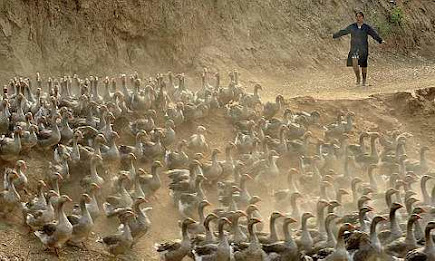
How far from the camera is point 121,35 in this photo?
20797 mm

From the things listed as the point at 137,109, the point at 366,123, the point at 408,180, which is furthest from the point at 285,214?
the point at 366,123

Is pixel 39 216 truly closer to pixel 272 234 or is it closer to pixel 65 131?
pixel 65 131

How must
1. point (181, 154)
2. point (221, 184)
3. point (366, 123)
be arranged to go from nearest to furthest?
point (221, 184) → point (181, 154) → point (366, 123)

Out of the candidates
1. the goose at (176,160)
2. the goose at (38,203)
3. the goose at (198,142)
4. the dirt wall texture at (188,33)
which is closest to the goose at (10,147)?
the goose at (38,203)

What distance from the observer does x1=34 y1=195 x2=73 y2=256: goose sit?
34.8 feet

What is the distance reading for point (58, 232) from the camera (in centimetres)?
1059

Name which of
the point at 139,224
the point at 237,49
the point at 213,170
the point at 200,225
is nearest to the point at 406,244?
the point at 200,225

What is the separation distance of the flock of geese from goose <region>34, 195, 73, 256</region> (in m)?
0.02

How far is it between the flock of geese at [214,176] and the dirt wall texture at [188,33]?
3789 mm

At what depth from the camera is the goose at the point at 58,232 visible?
1059cm

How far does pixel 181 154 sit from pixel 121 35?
8.51 metres

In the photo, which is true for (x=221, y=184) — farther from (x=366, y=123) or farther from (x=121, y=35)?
(x=121, y=35)

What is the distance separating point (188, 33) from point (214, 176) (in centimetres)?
1034

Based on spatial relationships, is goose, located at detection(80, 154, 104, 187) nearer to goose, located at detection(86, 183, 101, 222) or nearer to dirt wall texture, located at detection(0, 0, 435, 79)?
goose, located at detection(86, 183, 101, 222)
